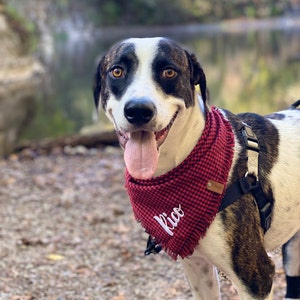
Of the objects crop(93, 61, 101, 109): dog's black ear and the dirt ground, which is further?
the dirt ground

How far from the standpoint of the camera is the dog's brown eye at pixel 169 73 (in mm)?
2793

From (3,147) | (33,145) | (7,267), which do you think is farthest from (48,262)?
(3,147)

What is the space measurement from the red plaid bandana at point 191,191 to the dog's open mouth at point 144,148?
16 centimetres

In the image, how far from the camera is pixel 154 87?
8.91 feet

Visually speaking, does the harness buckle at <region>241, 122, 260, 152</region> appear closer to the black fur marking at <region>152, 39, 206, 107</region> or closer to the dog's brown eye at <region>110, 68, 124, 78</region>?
the black fur marking at <region>152, 39, 206, 107</region>

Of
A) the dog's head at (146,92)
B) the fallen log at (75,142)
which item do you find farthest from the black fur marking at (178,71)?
the fallen log at (75,142)

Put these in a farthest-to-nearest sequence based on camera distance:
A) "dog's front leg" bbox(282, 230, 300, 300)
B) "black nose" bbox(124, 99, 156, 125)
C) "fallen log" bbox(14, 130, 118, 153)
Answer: "fallen log" bbox(14, 130, 118, 153)
"dog's front leg" bbox(282, 230, 300, 300)
"black nose" bbox(124, 99, 156, 125)

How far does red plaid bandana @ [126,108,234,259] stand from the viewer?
2.80m

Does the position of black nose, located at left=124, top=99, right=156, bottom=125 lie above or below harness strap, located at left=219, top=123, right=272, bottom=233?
above

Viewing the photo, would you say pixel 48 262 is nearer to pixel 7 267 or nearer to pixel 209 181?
pixel 7 267

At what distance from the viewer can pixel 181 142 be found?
113 inches

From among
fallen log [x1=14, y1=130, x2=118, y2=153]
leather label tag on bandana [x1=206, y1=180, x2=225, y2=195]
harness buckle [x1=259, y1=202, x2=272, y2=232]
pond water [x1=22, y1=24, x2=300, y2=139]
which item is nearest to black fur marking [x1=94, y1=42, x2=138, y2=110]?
leather label tag on bandana [x1=206, y1=180, x2=225, y2=195]

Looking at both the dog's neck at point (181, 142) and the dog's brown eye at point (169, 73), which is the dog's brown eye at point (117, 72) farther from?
the dog's neck at point (181, 142)

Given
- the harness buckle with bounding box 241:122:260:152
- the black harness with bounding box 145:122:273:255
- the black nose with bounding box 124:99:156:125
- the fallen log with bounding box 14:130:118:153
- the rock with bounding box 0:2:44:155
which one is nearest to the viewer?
the black nose with bounding box 124:99:156:125
